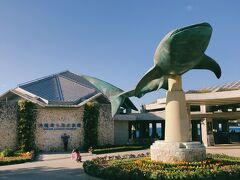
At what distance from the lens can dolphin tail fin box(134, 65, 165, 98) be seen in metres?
19.1

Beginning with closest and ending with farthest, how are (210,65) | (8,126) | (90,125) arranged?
1. (210,65)
2. (8,126)
3. (90,125)

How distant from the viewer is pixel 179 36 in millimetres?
16125

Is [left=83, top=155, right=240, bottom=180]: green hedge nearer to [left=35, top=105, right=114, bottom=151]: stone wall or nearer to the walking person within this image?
the walking person

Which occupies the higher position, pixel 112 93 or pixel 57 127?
pixel 112 93

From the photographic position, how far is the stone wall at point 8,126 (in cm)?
3094

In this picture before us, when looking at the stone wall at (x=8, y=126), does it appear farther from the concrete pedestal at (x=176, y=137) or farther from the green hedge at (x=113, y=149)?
the concrete pedestal at (x=176, y=137)

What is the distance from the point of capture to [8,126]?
31.2 metres

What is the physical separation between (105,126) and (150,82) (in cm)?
1414

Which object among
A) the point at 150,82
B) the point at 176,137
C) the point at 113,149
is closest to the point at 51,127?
the point at 113,149

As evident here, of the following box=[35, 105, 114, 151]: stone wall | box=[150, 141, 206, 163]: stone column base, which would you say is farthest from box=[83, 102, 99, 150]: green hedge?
box=[150, 141, 206, 163]: stone column base

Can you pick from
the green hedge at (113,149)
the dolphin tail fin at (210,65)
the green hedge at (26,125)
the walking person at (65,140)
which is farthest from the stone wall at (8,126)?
the dolphin tail fin at (210,65)

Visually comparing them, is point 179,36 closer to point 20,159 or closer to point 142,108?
point 20,159

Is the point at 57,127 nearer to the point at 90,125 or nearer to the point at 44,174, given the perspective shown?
the point at 90,125

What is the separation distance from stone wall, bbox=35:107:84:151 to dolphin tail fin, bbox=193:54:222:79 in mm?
16455
